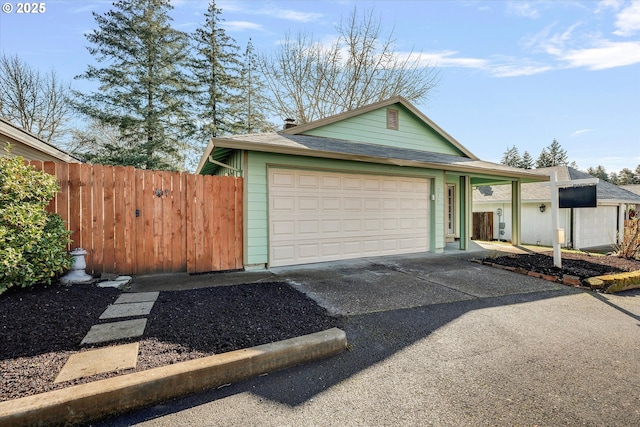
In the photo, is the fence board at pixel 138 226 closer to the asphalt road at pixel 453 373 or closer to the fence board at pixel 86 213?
the fence board at pixel 86 213

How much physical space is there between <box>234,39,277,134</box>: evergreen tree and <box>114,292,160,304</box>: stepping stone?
14964 mm

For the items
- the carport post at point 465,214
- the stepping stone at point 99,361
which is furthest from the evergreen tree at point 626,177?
the stepping stone at point 99,361

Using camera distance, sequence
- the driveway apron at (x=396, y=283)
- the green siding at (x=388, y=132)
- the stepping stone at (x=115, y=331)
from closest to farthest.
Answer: the stepping stone at (x=115, y=331), the driveway apron at (x=396, y=283), the green siding at (x=388, y=132)

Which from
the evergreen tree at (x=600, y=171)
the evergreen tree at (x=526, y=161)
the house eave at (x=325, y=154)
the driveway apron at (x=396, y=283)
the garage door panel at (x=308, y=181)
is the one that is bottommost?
the driveway apron at (x=396, y=283)

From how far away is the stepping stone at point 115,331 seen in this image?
9.21 feet

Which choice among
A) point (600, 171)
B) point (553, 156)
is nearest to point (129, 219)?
point (553, 156)

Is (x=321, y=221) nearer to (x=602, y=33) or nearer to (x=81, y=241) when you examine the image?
(x=81, y=241)

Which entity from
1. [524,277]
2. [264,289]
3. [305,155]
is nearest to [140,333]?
[264,289]

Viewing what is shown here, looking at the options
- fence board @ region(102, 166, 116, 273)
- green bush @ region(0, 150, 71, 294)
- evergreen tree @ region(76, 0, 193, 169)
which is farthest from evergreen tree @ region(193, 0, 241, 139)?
green bush @ region(0, 150, 71, 294)

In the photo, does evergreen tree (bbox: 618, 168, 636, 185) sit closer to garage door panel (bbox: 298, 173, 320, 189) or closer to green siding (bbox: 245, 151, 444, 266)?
garage door panel (bbox: 298, 173, 320, 189)

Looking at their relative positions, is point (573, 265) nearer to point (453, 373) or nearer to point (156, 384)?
point (453, 373)

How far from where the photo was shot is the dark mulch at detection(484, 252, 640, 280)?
6081 millimetres

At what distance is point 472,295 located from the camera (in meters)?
4.66

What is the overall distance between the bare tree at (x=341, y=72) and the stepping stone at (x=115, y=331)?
53.8 ft
